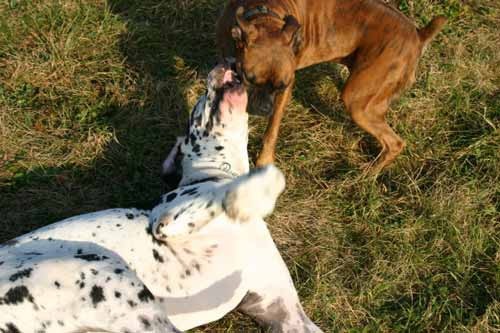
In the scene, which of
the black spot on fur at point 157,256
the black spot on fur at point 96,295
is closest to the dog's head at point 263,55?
the black spot on fur at point 157,256

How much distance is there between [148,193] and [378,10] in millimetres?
2211

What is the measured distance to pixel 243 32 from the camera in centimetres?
474

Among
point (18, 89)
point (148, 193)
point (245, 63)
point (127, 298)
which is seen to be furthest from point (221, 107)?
point (18, 89)

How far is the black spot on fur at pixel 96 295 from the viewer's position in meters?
3.07

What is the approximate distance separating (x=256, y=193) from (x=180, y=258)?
71cm

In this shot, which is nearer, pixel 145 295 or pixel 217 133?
pixel 145 295

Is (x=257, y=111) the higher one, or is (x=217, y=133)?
(x=217, y=133)

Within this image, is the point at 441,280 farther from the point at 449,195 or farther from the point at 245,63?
the point at 245,63

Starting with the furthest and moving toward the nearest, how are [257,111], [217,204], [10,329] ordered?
[257,111], [217,204], [10,329]

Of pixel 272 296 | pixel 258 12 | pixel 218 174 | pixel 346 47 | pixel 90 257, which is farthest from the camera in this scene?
pixel 346 47

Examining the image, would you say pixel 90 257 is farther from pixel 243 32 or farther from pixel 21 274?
pixel 243 32

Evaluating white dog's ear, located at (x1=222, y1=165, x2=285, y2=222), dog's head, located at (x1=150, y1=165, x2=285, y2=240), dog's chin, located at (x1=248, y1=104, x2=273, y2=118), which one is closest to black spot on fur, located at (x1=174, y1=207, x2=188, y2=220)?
dog's head, located at (x1=150, y1=165, x2=285, y2=240)

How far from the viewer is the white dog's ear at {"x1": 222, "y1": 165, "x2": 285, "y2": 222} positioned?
10.0 ft

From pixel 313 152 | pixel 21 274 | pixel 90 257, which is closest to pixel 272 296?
pixel 90 257
